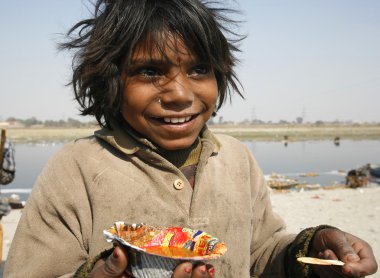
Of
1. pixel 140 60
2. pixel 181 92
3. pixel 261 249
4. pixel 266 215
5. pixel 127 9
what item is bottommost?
pixel 261 249

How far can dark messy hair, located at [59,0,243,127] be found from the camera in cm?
177

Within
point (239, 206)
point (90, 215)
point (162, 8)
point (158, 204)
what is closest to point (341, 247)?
point (239, 206)

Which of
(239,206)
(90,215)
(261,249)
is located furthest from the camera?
(261,249)

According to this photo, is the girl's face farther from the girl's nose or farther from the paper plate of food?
the paper plate of food

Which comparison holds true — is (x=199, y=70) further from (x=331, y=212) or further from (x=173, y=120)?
(x=331, y=212)

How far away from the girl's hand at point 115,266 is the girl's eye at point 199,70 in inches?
33.0

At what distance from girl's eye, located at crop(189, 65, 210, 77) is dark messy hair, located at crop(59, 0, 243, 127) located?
3cm

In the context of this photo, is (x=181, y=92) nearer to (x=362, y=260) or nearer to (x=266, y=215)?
(x=266, y=215)

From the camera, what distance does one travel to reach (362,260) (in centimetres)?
164

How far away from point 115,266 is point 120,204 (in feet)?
1.51

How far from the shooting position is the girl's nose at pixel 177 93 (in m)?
1.75

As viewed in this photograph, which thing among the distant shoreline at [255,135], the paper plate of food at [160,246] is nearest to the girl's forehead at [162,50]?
the paper plate of food at [160,246]

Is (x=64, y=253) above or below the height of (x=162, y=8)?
below

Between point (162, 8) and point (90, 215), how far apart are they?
888 mm
